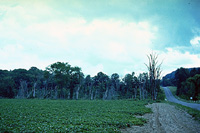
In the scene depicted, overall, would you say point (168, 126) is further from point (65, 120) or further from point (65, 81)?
point (65, 81)

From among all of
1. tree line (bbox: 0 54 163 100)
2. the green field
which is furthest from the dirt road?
tree line (bbox: 0 54 163 100)

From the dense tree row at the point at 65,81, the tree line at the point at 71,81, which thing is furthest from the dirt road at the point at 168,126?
the dense tree row at the point at 65,81

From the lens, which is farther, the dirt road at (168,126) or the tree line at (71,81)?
the tree line at (71,81)

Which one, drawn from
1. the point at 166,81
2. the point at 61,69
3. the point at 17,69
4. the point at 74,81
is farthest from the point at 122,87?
the point at 166,81

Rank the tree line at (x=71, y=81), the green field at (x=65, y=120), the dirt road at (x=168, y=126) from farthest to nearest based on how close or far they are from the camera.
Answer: the tree line at (x=71, y=81) → the dirt road at (x=168, y=126) → the green field at (x=65, y=120)

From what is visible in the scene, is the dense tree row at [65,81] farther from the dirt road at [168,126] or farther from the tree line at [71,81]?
the dirt road at [168,126]

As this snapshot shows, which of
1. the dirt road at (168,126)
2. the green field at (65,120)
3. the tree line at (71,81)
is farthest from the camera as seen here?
the tree line at (71,81)

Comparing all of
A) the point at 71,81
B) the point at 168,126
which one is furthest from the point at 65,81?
the point at 168,126

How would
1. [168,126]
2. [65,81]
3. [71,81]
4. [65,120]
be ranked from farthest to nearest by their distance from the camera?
1. [71,81]
2. [65,81]
3. [65,120]
4. [168,126]

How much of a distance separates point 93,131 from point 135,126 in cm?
376

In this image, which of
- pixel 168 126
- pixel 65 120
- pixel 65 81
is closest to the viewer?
pixel 168 126

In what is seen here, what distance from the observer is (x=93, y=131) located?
333 inches

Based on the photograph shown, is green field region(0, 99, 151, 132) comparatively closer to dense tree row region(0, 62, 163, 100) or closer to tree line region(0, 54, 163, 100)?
tree line region(0, 54, 163, 100)

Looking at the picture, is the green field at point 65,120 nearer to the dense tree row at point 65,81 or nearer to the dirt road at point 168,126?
the dirt road at point 168,126
